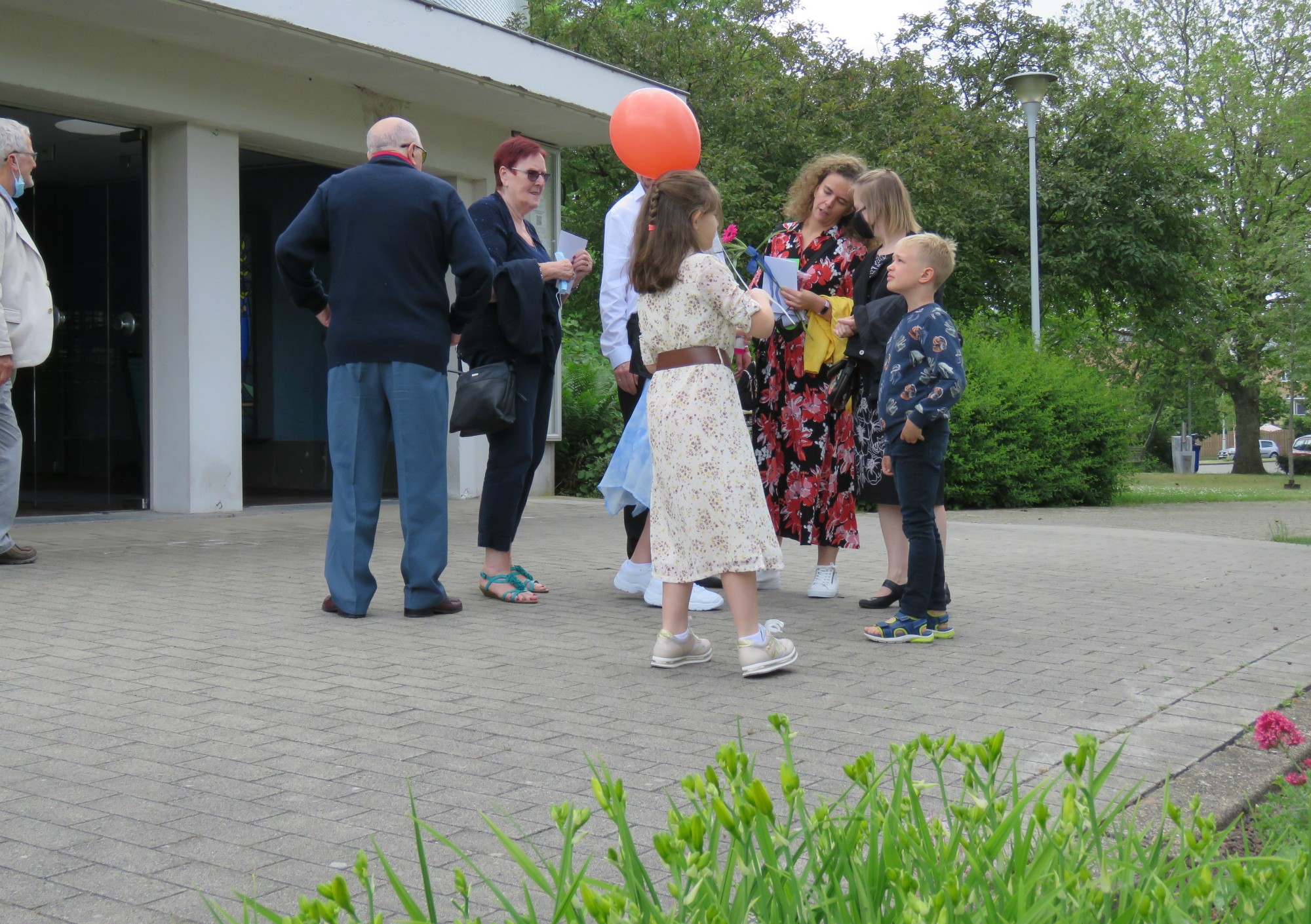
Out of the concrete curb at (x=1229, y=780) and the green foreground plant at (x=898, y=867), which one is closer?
the green foreground plant at (x=898, y=867)

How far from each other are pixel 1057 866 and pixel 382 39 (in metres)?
9.04

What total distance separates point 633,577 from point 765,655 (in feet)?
6.21

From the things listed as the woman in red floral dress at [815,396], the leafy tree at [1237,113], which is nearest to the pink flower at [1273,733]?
the woman in red floral dress at [815,396]

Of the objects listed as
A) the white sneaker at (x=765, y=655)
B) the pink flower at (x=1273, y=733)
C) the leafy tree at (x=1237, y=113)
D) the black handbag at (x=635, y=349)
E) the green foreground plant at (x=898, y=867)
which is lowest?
the white sneaker at (x=765, y=655)

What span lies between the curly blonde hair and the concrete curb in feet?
10.7

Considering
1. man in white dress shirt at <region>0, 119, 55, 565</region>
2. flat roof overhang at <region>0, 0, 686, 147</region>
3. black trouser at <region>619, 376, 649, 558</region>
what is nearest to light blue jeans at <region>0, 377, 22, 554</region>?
man in white dress shirt at <region>0, 119, 55, 565</region>

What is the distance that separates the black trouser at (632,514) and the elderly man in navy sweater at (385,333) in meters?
0.86

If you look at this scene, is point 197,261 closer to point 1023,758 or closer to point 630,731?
point 630,731

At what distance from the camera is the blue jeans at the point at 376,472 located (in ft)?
17.9

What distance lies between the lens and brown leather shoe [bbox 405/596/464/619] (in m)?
5.55

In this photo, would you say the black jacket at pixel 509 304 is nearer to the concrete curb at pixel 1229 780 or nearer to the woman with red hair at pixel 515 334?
the woman with red hair at pixel 515 334

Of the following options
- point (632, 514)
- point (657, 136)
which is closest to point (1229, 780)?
point (632, 514)

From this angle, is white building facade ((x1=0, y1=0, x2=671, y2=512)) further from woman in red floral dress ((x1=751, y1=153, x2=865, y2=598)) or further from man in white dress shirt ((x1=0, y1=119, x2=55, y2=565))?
woman in red floral dress ((x1=751, y1=153, x2=865, y2=598))

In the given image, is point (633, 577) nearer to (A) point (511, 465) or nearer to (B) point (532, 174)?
(A) point (511, 465)
